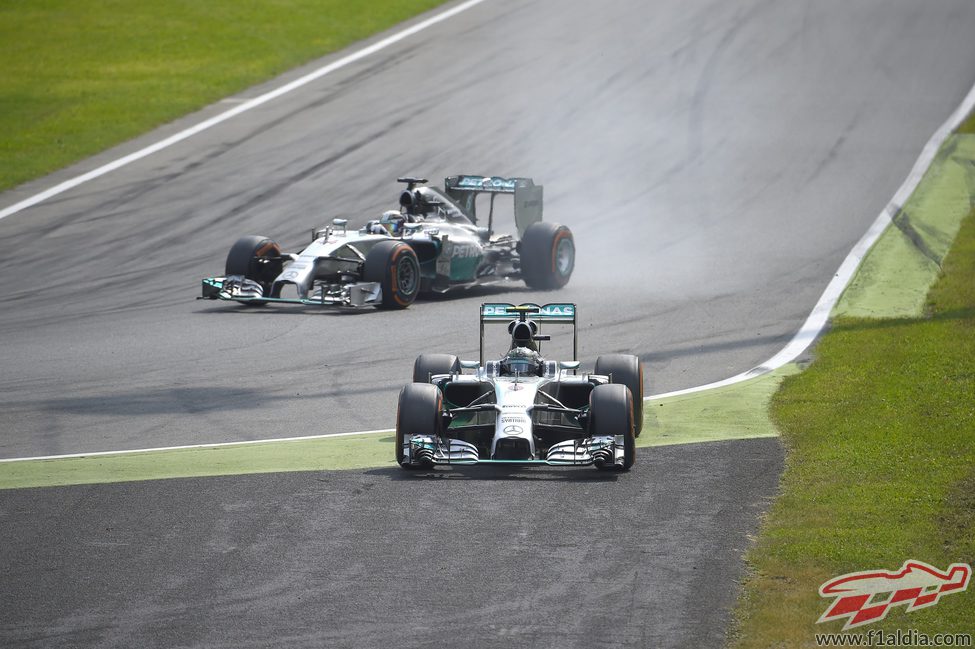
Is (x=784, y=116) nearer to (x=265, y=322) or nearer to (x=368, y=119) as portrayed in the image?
(x=368, y=119)

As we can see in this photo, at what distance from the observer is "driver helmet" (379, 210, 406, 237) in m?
23.5

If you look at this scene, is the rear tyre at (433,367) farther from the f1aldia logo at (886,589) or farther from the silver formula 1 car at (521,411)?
the f1aldia logo at (886,589)

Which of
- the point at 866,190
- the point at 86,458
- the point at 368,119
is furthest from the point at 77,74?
the point at 86,458

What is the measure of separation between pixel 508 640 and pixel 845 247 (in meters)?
20.4

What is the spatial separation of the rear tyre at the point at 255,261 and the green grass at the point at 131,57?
13.2 meters

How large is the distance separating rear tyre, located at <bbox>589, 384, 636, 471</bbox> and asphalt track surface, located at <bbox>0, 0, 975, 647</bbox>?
26cm

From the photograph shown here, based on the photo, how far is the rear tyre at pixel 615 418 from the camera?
1216cm

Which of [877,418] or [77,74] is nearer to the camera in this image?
[877,418]

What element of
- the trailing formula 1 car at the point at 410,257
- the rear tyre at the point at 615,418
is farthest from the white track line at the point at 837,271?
the trailing formula 1 car at the point at 410,257

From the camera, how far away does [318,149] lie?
36094mm

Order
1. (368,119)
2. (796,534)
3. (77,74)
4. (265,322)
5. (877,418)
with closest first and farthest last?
(796,534) < (877,418) < (265,322) < (368,119) < (77,74)

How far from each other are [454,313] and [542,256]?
9.95 ft

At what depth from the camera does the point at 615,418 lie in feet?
39.9

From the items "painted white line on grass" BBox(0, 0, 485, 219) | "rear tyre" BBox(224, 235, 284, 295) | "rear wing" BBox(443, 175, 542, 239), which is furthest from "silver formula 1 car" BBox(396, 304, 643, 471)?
"painted white line on grass" BBox(0, 0, 485, 219)
